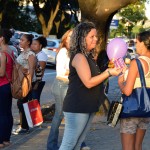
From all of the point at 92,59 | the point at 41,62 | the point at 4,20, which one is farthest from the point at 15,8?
the point at 92,59

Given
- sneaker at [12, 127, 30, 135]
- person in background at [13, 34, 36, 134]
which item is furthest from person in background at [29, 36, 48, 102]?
sneaker at [12, 127, 30, 135]

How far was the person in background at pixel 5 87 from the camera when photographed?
709 cm

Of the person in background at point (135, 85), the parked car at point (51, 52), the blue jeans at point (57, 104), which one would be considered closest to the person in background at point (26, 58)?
the blue jeans at point (57, 104)

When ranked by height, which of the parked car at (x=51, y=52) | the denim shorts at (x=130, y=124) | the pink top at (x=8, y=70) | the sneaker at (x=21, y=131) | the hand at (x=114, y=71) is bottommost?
the parked car at (x=51, y=52)

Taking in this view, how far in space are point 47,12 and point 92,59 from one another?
142 feet

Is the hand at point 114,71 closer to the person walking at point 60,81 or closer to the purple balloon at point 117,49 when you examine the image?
the purple balloon at point 117,49

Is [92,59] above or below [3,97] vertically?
above

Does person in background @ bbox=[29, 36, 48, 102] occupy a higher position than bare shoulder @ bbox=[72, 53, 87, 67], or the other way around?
bare shoulder @ bbox=[72, 53, 87, 67]

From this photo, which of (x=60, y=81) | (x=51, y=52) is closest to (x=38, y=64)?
(x=60, y=81)

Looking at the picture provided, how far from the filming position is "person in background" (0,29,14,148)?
279 inches

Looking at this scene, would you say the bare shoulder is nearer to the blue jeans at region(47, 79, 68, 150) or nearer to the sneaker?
the blue jeans at region(47, 79, 68, 150)

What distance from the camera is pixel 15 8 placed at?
49.6 meters

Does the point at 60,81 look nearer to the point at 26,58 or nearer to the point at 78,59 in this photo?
the point at 26,58

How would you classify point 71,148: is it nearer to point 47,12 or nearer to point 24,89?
point 24,89
